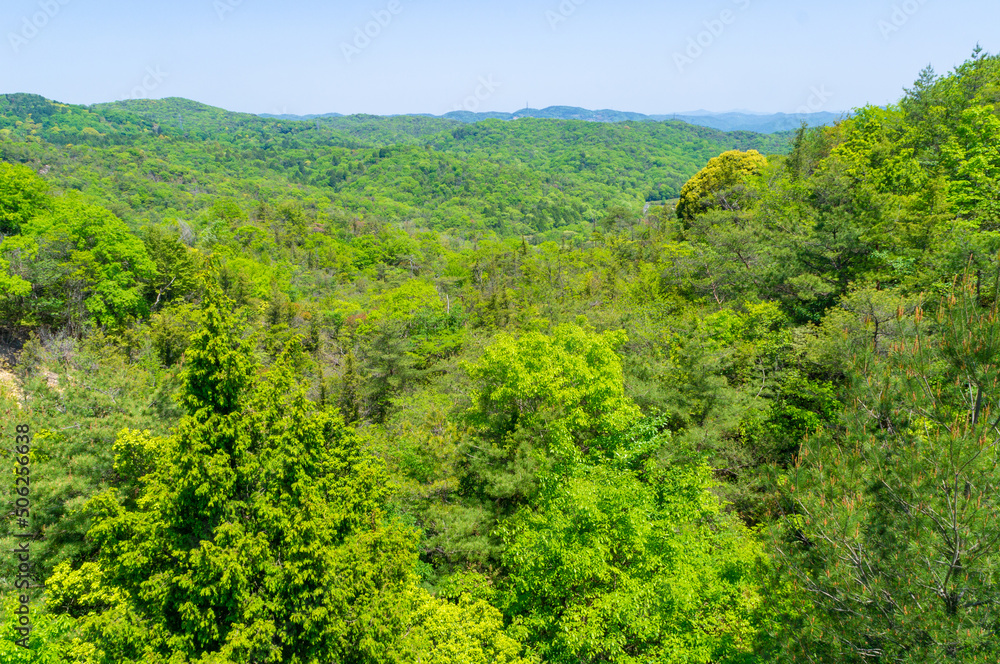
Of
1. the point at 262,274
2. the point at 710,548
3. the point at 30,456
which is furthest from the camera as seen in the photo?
the point at 262,274

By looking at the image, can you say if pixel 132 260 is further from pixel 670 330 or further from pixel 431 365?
pixel 670 330

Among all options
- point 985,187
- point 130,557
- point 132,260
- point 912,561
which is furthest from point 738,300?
point 132,260

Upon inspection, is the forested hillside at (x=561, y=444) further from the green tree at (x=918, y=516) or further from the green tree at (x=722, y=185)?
the green tree at (x=722, y=185)

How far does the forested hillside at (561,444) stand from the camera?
591 cm

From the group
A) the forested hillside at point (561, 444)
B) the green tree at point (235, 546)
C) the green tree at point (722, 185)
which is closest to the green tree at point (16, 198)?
the forested hillside at point (561, 444)

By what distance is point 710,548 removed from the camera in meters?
11.4

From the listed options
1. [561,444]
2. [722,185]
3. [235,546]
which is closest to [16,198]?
[235,546]

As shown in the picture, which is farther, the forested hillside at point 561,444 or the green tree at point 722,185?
the green tree at point 722,185

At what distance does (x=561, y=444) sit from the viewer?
13000 mm

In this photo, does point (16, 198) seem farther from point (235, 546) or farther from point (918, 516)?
point (918, 516)

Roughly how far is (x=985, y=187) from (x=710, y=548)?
16.8 metres

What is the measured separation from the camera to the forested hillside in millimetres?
5910

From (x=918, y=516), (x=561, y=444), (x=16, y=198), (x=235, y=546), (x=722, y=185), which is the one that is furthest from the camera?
(x=722, y=185)

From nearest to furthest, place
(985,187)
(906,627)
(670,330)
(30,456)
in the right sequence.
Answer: (906,627) → (30,456) → (985,187) → (670,330)
